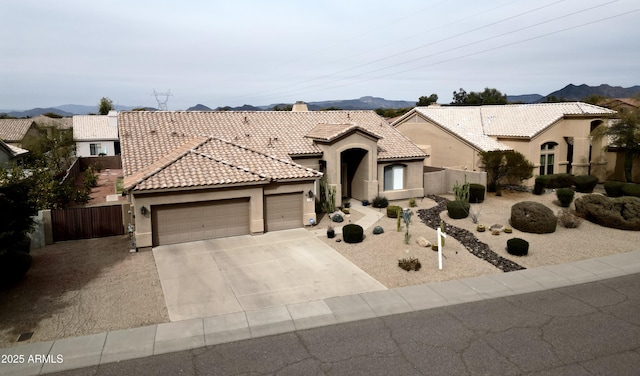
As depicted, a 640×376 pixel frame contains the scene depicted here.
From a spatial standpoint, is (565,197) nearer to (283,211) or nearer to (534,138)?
(534,138)

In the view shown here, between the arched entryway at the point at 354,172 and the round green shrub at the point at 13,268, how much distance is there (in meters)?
18.4

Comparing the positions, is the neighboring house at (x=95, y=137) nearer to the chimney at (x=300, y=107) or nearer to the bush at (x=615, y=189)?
the chimney at (x=300, y=107)

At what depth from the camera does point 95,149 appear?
59.2 meters

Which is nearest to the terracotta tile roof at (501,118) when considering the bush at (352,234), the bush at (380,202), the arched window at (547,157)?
the arched window at (547,157)

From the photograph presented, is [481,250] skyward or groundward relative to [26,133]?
groundward

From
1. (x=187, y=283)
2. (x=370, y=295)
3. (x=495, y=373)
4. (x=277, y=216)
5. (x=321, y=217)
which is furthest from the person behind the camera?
(x=321, y=217)

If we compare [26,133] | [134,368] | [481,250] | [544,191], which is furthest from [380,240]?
[26,133]

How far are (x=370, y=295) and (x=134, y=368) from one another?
7304mm

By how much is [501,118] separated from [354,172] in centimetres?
1578

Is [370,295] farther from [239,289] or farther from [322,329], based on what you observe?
[239,289]

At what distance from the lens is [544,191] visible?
3144 cm

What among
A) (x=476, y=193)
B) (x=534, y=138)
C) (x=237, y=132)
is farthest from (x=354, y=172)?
(x=534, y=138)

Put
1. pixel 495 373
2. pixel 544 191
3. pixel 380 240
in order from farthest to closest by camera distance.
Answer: pixel 544 191 → pixel 380 240 → pixel 495 373

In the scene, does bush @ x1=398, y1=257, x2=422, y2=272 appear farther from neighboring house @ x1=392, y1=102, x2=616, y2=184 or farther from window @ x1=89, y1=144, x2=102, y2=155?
window @ x1=89, y1=144, x2=102, y2=155
